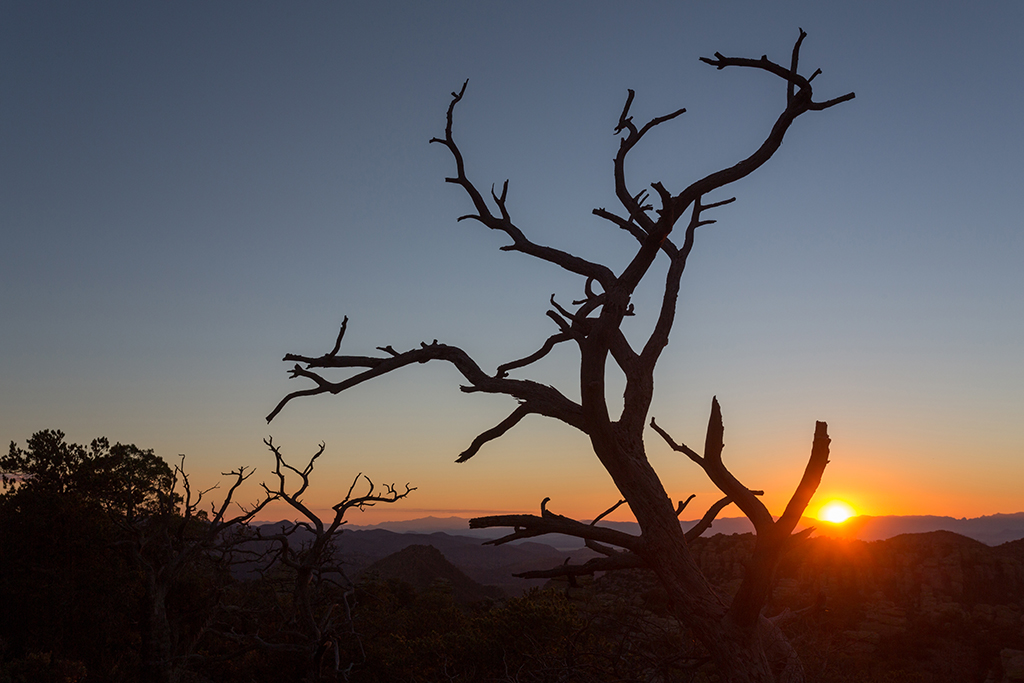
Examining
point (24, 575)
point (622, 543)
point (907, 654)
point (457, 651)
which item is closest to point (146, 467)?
point (24, 575)

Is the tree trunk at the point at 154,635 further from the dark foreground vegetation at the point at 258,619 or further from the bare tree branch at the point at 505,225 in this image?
the bare tree branch at the point at 505,225

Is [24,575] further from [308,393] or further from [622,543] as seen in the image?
[622,543]

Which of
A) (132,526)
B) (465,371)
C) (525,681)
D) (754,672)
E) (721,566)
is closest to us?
(754,672)

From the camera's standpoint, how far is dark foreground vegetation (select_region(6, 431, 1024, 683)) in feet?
46.3

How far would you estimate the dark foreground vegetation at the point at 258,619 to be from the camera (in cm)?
1412

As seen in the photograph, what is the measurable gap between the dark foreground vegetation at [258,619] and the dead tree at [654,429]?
0.77 meters

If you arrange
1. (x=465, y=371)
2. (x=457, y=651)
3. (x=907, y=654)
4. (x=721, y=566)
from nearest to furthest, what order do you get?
(x=465, y=371) → (x=457, y=651) → (x=907, y=654) → (x=721, y=566)

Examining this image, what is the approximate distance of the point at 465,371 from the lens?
590 centimetres

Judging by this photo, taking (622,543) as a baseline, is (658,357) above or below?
above

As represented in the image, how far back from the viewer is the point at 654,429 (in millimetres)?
5441

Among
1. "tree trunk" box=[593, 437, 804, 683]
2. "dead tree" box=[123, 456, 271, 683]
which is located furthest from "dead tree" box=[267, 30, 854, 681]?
"dead tree" box=[123, 456, 271, 683]

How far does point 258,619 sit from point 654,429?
21.4m

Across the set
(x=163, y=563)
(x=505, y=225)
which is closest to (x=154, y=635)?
(x=163, y=563)

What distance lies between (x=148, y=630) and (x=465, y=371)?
15.4 meters
